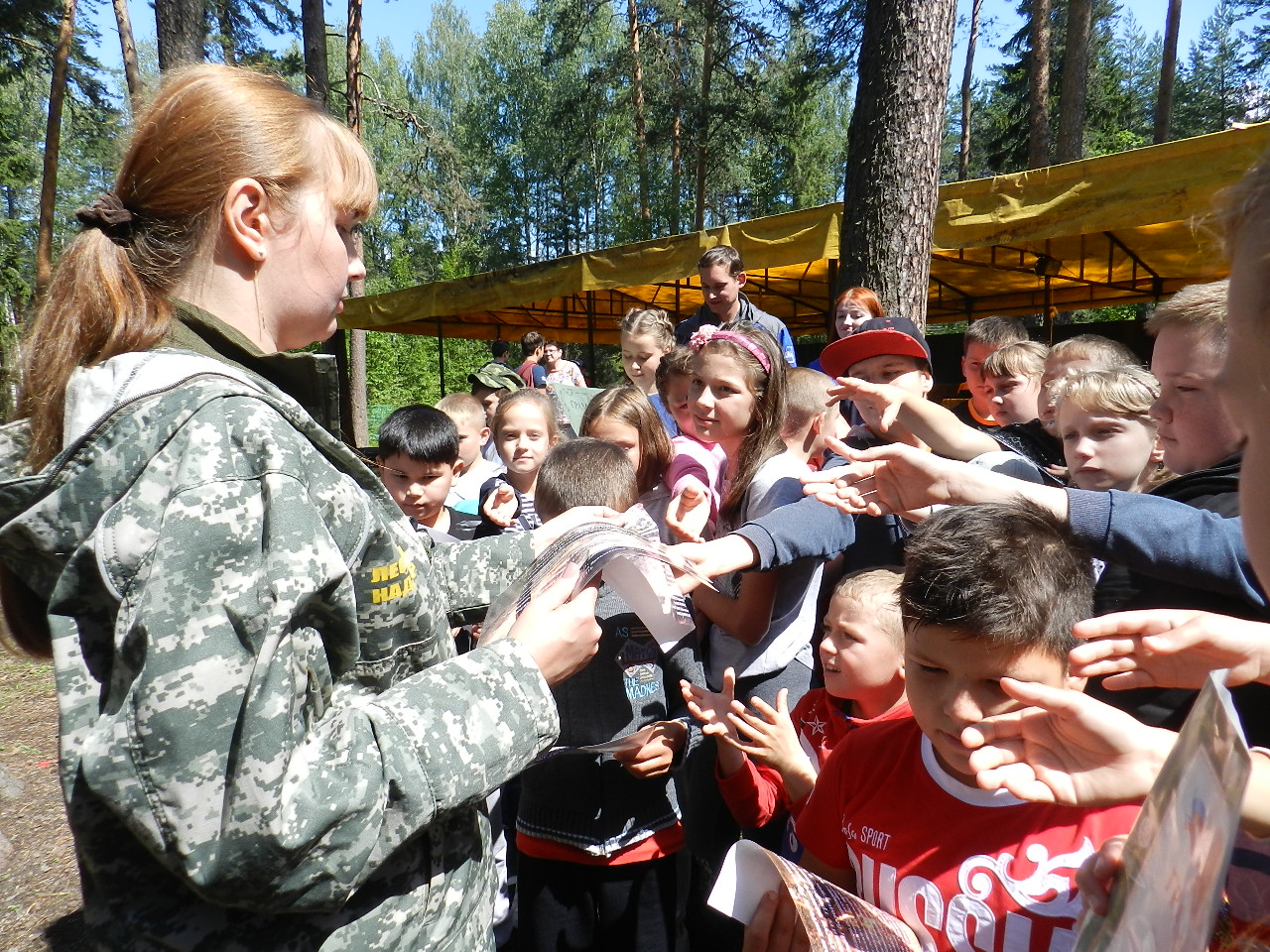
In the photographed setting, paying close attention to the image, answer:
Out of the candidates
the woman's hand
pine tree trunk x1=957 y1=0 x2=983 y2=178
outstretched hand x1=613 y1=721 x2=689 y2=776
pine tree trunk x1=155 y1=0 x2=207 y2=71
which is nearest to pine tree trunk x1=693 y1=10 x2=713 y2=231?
pine tree trunk x1=957 y1=0 x2=983 y2=178

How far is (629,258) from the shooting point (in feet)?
33.5

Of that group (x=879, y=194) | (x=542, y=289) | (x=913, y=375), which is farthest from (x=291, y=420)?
(x=542, y=289)

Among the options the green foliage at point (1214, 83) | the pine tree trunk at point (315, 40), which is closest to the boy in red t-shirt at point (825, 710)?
the pine tree trunk at point (315, 40)

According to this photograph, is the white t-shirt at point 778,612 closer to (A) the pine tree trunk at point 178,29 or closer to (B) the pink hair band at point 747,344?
(B) the pink hair band at point 747,344

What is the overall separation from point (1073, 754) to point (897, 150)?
12.5 ft

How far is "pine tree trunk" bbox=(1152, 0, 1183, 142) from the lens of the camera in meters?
16.2

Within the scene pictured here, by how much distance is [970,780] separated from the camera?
153 cm

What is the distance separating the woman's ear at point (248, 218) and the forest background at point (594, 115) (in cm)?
903

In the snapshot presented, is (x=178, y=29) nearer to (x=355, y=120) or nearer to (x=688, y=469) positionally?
(x=355, y=120)

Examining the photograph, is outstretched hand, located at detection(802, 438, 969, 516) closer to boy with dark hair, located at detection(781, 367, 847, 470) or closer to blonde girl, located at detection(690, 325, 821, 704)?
blonde girl, located at detection(690, 325, 821, 704)

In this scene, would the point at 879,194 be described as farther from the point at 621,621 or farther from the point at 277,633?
the point at 277,633

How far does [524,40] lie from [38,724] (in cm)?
3786

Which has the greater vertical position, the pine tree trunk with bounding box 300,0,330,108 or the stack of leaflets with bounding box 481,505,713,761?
the pine tree trunk with bounding box 300,0,330,108

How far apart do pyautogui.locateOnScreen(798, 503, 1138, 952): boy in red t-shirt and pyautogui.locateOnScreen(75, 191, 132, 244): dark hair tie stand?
140 centimetres
